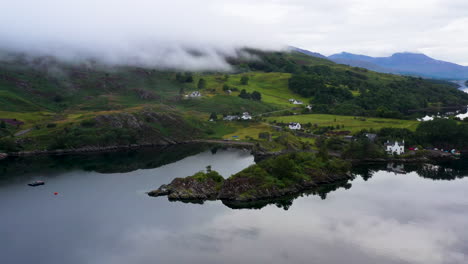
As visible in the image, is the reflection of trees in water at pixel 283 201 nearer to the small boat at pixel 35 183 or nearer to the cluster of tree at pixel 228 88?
the small boat at pixel 35 183

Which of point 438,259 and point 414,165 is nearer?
point 438,259

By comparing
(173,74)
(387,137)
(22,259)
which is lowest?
(22,259)

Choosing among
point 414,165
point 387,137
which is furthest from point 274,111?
point 414,165

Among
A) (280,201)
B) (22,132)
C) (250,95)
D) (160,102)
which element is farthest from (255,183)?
(250,95)

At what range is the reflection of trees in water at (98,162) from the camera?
86875 mm

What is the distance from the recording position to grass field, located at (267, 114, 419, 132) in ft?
364

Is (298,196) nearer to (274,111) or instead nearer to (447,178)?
(447,178)

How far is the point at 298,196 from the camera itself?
66562 millimetres

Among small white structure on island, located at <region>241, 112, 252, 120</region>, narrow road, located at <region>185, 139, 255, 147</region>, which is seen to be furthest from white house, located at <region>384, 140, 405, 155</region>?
small white structure on island, located at <region>241, 112, 252, 120</region>

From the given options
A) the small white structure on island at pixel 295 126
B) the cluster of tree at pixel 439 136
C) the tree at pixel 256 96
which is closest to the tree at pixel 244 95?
the tree at pixel 256 96

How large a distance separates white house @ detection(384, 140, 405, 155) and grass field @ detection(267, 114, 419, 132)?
1506cm

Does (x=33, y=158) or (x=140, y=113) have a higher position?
(x=140, y=113)

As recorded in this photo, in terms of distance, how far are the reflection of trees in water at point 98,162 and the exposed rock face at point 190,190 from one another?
72.5ft

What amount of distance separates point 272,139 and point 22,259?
70.2 meters
